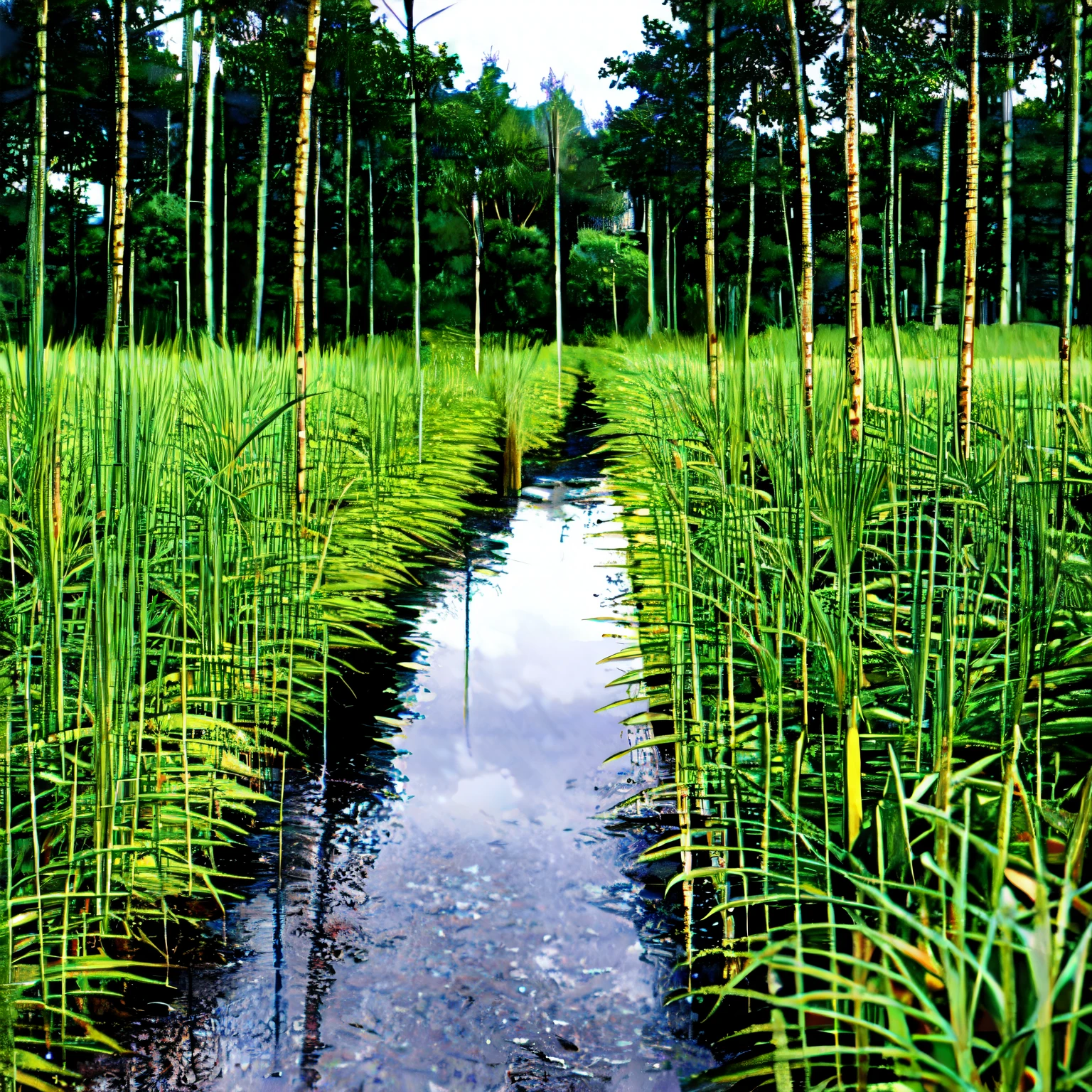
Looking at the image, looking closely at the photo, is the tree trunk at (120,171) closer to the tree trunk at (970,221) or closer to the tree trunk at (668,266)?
the tree trunk at (970,221)

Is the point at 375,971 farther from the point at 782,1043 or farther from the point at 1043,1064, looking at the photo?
the point at 1043,1064

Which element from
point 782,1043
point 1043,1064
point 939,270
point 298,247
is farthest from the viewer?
point 939,270

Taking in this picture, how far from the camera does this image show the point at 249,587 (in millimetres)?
2775

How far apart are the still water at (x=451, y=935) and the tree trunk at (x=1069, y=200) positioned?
2220mm

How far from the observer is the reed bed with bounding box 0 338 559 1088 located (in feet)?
5.02

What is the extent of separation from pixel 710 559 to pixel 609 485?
3639mm

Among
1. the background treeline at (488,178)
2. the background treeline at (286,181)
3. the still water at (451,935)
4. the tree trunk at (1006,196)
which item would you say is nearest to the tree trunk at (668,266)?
the background treeline at (488,178)

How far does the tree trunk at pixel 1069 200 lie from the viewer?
3422 mm

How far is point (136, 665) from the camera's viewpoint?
255cm

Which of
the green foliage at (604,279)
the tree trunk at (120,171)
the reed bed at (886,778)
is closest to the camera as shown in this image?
the reed bed at (886,778)

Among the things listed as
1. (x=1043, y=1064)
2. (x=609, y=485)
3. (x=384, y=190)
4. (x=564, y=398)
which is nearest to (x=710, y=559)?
(x=1043, y=1064)

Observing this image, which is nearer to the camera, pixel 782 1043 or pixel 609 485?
pixel 782 1043

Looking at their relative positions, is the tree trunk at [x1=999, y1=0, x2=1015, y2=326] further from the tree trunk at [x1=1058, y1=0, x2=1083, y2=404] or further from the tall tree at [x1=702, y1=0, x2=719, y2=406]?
the tree trunk at [x1=1058, y1=0, x2=1083, y2=404]

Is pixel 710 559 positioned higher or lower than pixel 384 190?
lower
